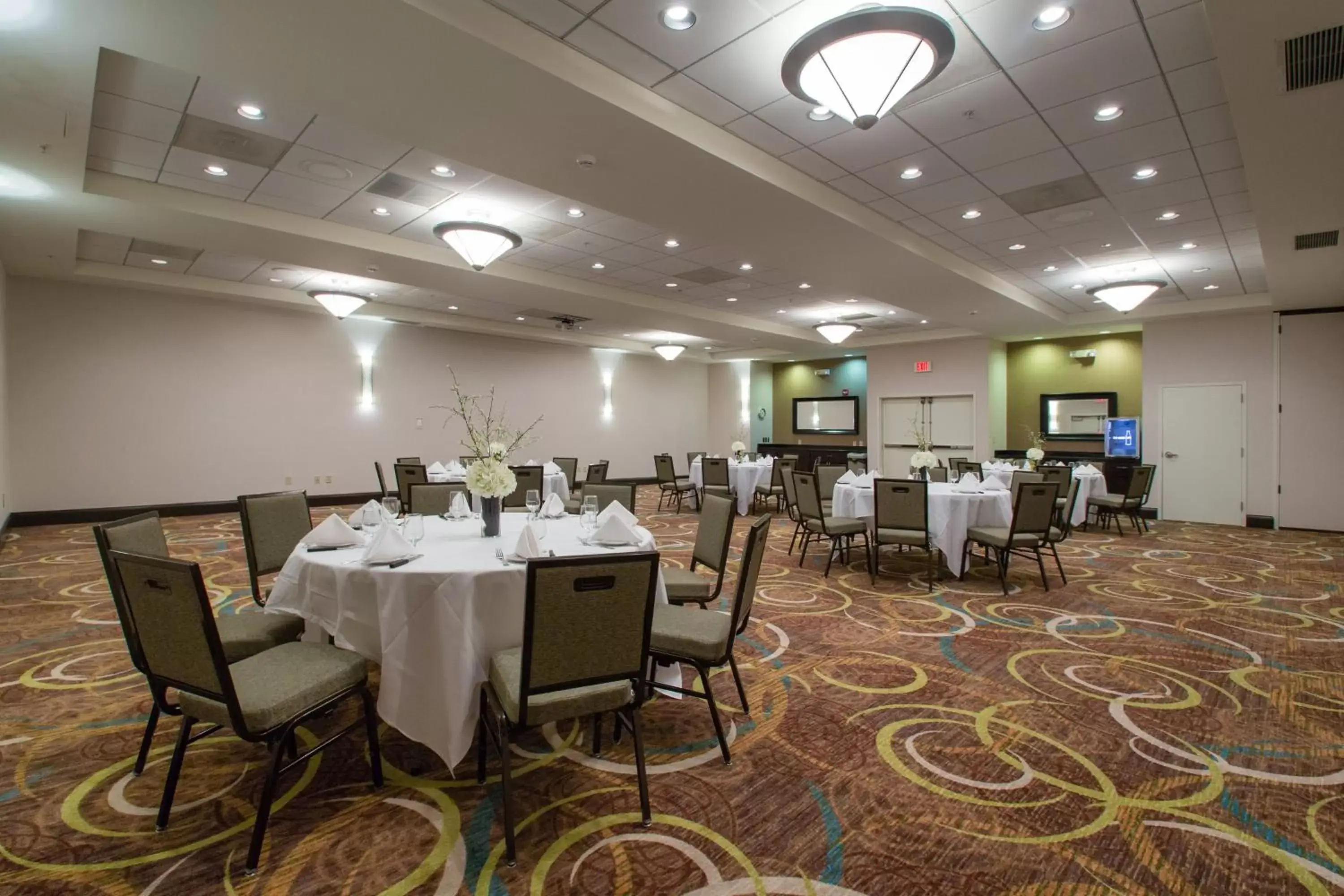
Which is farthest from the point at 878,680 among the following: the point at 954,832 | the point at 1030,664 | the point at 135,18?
the point at 135,18

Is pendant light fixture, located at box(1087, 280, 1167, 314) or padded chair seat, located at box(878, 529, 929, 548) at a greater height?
pendant light fixture, located at box(1087, 280, 1167, 314)

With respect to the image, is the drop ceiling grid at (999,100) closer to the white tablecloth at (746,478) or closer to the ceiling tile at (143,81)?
the ceiling tile at (143,81)

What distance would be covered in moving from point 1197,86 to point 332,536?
527 centimetres

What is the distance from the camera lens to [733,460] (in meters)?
10.7

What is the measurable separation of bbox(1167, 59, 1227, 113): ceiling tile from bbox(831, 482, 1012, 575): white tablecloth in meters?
3.16

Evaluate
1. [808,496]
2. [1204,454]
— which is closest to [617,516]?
[808,496]

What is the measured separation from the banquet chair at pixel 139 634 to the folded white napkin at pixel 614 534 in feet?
4.61

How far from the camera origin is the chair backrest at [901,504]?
5.42m

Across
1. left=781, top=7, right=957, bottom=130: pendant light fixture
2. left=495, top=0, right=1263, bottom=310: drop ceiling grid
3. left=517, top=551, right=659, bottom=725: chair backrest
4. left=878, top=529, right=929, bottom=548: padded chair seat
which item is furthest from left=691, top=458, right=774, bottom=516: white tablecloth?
left=517, top=551, right=659, bottom=725: chair backrest

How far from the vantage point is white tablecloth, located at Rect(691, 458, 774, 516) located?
34.2ft

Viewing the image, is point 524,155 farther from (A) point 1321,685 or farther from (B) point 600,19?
(A) point 1321,685

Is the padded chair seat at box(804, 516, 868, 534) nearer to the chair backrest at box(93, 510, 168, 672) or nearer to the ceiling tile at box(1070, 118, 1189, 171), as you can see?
the ceiling tile at box(1070, 118, 1189, 171)

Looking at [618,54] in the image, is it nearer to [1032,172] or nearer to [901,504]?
[1032,172]

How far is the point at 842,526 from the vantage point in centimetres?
592
